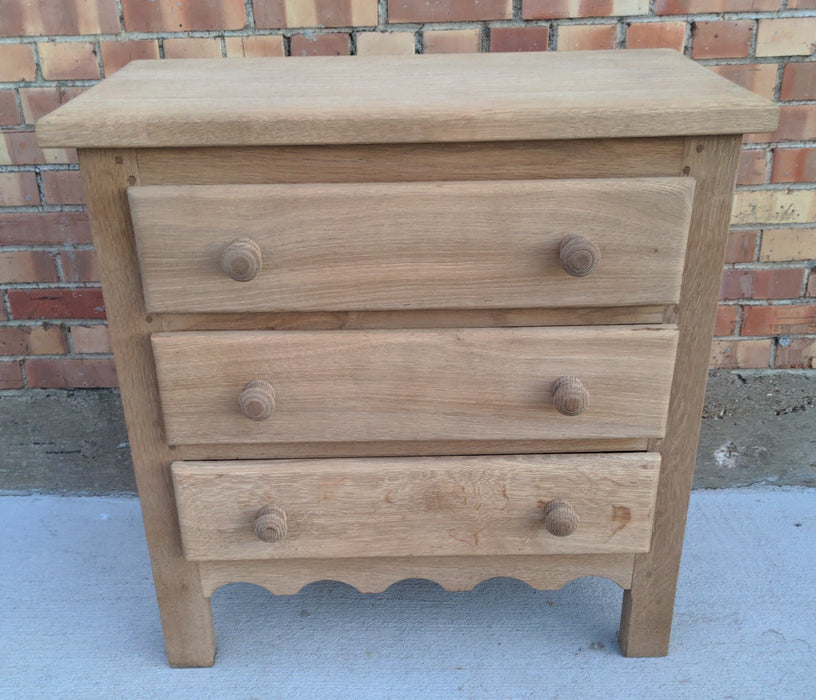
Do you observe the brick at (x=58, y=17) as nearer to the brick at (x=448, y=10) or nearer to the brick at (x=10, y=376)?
the brick at (x=448, y=10)

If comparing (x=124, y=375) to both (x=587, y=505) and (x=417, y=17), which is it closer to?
(x=587, y=505)

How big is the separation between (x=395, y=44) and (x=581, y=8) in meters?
0.37

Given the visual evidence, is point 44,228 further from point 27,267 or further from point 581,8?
point 581,8

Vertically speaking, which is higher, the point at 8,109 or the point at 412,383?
the point at 8,109

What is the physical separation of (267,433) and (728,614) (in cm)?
96

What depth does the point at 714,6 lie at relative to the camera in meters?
1.48

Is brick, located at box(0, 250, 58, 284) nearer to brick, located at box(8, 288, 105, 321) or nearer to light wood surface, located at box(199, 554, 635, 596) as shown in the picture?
brick, located at box(8, 288, 105, 321)

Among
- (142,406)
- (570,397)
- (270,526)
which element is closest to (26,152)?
(142,406)

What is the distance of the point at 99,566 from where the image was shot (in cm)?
160

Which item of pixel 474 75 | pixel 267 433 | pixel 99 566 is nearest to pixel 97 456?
pixel 99 566

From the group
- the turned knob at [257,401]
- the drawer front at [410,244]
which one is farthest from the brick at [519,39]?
the turned knob at [257,401]

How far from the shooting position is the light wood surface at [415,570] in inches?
49.5

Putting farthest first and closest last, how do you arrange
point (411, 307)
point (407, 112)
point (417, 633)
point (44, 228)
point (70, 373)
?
1. point (70, 373)
2. point (44, 228)
3. point (417, 633)
4. point (411, 307)
5. point (407, 112)

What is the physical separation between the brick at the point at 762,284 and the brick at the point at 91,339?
1392mm
